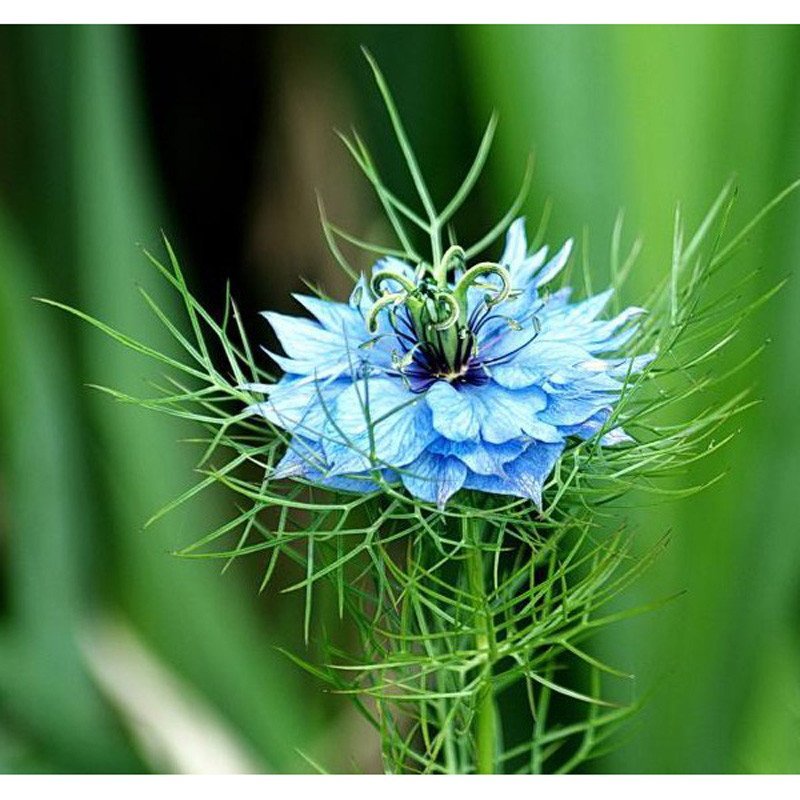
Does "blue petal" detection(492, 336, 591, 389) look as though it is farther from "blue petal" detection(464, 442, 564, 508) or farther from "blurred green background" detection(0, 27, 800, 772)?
"blurred green background" detection(0, 27, 800, 772)

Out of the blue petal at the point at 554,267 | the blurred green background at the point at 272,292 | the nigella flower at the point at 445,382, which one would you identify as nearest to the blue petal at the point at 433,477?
the nigella flower at the point at 445,382

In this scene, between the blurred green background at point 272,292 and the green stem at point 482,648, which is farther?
the blurred green background at point 272,292

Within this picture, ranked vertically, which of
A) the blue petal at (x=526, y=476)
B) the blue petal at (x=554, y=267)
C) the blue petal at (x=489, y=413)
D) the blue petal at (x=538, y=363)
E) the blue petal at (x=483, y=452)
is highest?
the blue petal at (x=554, y=267)

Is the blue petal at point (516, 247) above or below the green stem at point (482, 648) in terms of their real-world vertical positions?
above

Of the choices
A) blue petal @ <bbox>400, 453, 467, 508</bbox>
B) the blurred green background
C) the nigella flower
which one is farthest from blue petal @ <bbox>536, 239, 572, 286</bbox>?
the blurred green background

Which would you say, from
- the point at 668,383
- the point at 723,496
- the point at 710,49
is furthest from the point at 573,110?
the point at 723,496

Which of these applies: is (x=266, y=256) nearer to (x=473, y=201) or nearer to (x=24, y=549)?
(x=473, y=201)

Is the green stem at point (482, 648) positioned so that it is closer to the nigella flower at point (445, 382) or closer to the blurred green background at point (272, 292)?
the nigella flower at point (445, 382)
